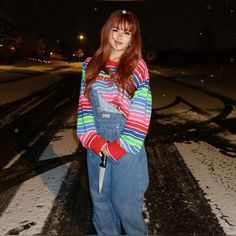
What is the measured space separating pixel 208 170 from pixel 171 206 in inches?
55.4

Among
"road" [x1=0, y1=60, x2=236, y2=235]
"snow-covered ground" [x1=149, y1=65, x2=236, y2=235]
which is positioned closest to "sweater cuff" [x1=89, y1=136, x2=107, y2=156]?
"road" [x1=0, y1=60, x2=236, y2=235]

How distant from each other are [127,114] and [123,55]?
0.40 meters

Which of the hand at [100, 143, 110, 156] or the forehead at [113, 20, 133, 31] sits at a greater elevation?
the forehead at [113, 20, 133, 31]

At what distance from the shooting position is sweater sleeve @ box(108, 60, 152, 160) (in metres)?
2.51

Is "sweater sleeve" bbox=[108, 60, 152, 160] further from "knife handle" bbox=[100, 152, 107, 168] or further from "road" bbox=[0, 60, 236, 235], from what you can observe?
"road" bbox=[0, 60, 236, 235]

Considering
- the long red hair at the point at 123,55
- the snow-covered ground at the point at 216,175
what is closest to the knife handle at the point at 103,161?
the long red hair at the point at 123,55

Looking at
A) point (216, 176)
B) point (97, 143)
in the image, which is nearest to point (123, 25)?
point (97, 143)

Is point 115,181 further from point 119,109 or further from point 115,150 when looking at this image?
point 119,109

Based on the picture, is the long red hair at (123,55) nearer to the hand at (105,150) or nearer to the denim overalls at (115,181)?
the denim overalls at (115,181)

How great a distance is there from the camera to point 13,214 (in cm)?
367

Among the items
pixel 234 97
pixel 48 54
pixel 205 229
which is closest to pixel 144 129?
pixel 205 229

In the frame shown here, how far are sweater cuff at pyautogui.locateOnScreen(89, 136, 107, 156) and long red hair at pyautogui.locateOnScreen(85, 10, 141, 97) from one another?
33 centimetres

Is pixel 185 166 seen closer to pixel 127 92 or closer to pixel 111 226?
pixel 111 226

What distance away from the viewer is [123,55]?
8.58 feet
